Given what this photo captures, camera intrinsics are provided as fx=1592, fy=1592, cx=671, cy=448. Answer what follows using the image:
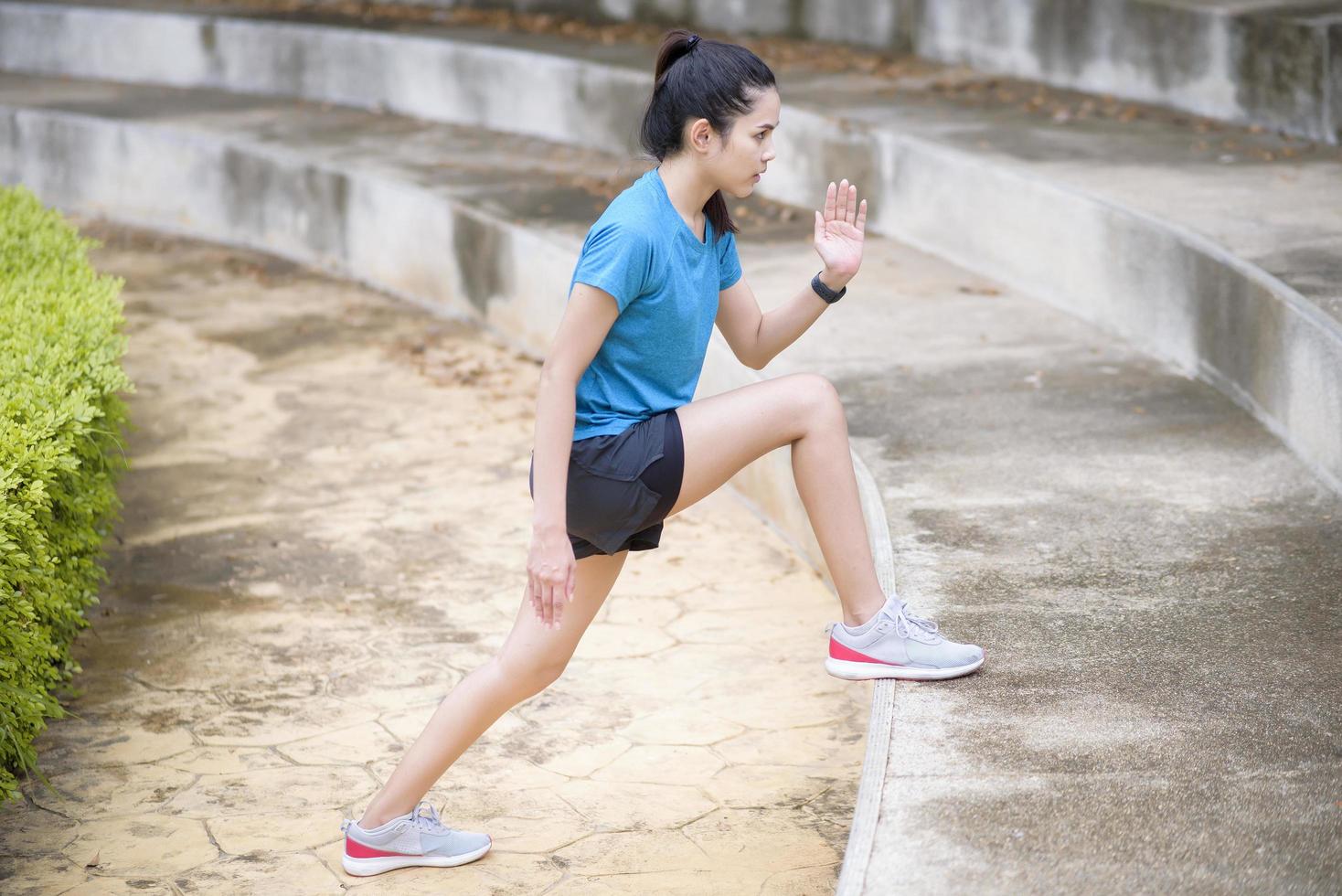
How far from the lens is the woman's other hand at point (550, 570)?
2871 mm

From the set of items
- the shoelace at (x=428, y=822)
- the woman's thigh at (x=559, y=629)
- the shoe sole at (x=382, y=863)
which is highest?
the woman's thigh at (x=559, y=629)

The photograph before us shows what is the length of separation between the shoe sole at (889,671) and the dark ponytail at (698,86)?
3.61 feet

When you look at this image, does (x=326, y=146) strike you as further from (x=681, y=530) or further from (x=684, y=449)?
(x=684, y=449)

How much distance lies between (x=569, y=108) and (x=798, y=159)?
86.4 inches

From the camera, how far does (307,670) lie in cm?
463

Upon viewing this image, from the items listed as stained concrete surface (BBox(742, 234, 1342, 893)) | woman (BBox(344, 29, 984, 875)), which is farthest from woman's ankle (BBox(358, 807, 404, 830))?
stained concrete surface (BBox(742, 234, 1342, 893))

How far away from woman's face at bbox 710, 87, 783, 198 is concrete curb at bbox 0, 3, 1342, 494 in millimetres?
2081

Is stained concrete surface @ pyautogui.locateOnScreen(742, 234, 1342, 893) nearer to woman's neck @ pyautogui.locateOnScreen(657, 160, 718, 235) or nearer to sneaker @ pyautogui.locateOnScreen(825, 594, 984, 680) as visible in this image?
sneaker @ pyautogui.locateOnScreen(825, 594, 984, 680)

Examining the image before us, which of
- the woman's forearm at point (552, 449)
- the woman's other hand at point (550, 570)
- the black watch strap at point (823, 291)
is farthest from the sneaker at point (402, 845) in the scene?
the black watch strap at point (823, 291)

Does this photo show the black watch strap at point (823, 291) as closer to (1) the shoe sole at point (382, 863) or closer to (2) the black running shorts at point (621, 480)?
(2) the black running shorts at point (621, 480)

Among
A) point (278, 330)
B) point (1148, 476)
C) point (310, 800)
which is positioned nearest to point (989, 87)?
point (278, 330)

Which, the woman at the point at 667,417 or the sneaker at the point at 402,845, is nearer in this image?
the woman at the point at 667,417

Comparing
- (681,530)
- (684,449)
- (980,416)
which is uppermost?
(684,449)

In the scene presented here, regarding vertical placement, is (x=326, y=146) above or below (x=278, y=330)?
above
